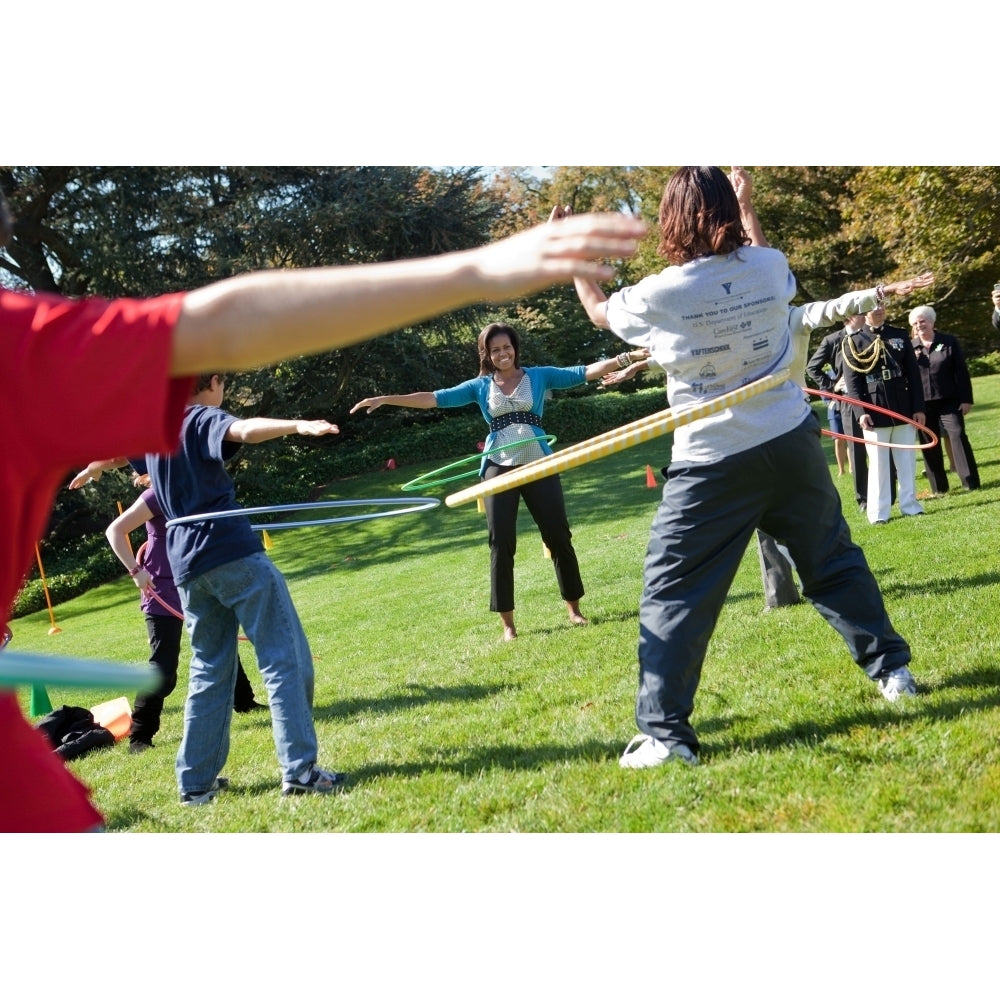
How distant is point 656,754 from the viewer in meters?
4.40

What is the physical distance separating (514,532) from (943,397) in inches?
247

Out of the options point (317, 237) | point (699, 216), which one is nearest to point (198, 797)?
point (699, 216)

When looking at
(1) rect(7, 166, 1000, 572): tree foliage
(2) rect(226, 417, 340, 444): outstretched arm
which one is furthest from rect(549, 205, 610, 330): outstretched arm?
(1) rect(7, 166, 1000, 572): tree foliage

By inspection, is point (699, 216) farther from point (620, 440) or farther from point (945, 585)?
point (945, 585)

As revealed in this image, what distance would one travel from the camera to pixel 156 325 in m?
1.55

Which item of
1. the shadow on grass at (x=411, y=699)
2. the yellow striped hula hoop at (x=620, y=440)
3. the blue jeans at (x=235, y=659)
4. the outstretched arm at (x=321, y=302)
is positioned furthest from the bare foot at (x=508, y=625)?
the outstretched arm at (x=321, y=302)

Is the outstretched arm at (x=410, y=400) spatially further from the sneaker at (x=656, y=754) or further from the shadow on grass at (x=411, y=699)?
the sneaker at (x=656, y=754)

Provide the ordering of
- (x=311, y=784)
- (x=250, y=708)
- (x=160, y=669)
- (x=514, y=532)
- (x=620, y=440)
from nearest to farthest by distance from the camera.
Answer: (x=620, y=440) → (x=311, y=784) → (x=160, y=669) → (x=250, y=708) → (x=514, y=532)

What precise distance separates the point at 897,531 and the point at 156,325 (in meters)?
9.14

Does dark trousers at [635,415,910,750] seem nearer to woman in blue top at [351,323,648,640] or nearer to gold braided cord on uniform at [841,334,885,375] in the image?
woman in blue top at [351,323,648,640]

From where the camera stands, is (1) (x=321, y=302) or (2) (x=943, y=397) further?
(2) (x=943, y=397)

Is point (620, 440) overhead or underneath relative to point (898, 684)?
overhead

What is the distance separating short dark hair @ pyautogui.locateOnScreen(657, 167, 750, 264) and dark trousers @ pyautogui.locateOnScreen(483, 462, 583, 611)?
362 centimetres

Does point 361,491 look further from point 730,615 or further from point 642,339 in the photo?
point 642,339
